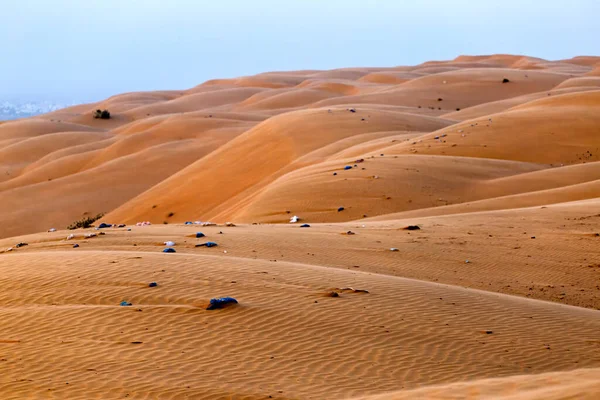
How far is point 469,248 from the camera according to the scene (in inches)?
500

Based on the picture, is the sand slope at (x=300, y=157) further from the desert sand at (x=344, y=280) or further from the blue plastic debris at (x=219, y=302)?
the blue plastic debris at (x=219, y=302)

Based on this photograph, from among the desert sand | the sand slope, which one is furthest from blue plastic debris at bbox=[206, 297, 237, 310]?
the sand slope

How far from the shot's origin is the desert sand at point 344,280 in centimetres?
637

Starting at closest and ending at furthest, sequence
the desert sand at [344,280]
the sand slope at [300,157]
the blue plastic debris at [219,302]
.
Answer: the desert sand at [344,280] < the blue plastic debris at [219,302] < the sand slope at [300,157]

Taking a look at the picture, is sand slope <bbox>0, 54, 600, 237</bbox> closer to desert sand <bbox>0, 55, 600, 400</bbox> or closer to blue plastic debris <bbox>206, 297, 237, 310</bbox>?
desert sand <bbox>0, 55, 600, 400</bbox>

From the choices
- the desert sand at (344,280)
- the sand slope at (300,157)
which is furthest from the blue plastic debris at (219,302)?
the sand slope at (300,157)

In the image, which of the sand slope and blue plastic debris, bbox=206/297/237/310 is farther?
the sand slope

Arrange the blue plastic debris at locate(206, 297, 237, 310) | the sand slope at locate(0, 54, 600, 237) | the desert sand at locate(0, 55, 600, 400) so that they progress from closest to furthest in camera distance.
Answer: the desert sand at locate(0, 55, 600, 400), the blue plastic debris at locate(206, 297, 237, 310), the sand slope at locate(0, 54, 600, 237)

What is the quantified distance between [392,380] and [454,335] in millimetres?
1631

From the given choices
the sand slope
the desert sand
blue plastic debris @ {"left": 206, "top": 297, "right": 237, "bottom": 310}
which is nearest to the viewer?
the desert sand

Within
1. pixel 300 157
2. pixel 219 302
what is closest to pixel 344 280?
pixel 219 302

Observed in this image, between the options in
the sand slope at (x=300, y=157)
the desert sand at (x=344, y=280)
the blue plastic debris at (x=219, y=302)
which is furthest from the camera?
the sand slope at (x=300, y=157)

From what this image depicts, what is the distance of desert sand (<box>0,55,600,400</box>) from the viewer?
6.37 meters

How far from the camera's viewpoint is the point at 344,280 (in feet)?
31.3
